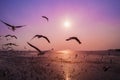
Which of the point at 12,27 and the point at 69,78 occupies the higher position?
the point at 12,27

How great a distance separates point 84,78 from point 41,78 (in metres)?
7.06

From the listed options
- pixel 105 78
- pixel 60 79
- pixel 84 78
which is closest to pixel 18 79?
pixel 60 79

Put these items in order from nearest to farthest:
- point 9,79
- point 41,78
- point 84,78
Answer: point 9,79 < point 41,78 < point 84,78

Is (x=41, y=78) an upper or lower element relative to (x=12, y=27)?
lower

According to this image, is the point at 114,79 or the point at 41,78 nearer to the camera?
the point at 41,78

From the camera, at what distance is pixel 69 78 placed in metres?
34.1

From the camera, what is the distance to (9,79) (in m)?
30.3

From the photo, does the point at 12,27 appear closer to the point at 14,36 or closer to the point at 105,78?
the point at 14,36

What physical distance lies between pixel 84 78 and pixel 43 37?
15982 mm

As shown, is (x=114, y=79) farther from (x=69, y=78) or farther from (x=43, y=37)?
(x=43, y=37)

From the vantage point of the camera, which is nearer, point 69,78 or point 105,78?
point 69,78

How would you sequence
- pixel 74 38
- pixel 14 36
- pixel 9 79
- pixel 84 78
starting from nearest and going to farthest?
1. pixel 74 38
2. pixel 14 36
3. pixel 9 79
4. pixel 84 78

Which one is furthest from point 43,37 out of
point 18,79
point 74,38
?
point 18,79

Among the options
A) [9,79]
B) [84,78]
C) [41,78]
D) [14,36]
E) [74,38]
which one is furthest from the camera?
[84,78]
